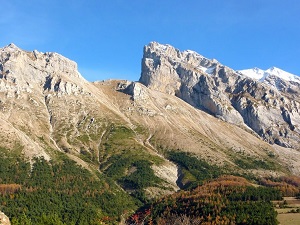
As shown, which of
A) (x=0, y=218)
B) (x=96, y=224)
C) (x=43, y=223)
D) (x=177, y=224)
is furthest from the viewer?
(x=177, y=224)

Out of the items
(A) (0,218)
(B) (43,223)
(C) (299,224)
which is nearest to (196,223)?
(C) (299,224)

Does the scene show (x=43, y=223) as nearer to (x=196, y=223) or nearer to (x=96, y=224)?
(x=96, y=224)

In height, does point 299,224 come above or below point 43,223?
above

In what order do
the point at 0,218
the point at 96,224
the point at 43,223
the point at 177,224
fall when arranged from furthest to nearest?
the point at 177,224 < the point at 96,224 < the point at 43,223 < the point at 0,218

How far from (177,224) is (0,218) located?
149 m

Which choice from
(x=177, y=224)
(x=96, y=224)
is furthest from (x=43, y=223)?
(x=177, y=224)

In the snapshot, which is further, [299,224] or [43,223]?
[299,224]

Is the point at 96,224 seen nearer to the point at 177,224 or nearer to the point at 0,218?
the point at 177,224

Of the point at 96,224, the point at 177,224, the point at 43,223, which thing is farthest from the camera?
the point at 177,224

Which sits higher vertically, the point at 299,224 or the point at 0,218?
the point at 299,224

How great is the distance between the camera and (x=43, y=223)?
136625 mm

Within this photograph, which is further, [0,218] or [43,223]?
[43,223]

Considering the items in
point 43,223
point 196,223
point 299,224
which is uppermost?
point 299,224

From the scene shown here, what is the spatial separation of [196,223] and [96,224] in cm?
5795
